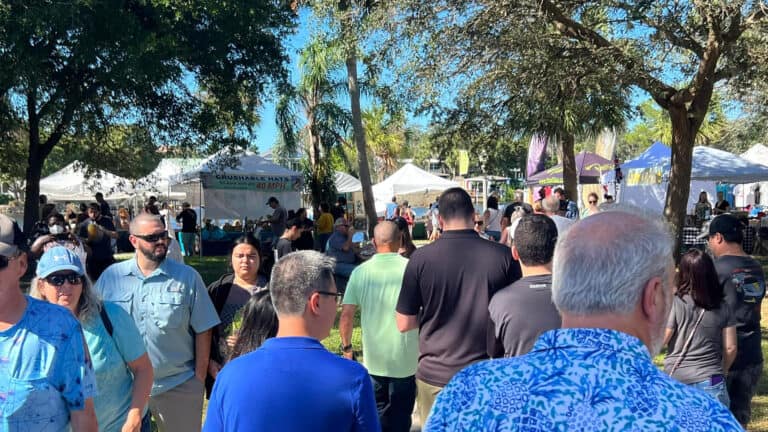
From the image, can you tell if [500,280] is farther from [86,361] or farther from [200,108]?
[200,108]

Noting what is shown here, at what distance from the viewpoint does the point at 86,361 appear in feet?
8.85

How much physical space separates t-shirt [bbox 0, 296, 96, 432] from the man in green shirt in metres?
2.29

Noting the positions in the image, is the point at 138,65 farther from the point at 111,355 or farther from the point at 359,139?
the point at 359,139

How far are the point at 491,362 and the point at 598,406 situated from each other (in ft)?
0.77

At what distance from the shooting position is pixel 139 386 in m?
3.36

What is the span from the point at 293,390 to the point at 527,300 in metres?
1.63

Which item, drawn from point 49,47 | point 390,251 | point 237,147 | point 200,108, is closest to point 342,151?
point 237,147

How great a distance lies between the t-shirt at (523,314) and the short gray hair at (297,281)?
1.25 m

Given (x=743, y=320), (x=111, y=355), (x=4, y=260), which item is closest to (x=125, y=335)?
(x=111, y=355)

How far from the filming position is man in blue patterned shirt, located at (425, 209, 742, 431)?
129 cm

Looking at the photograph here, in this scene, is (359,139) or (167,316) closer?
(167,316)

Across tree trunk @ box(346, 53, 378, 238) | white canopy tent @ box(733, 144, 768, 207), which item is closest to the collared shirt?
tree trunk @ box(346, 53, 378, 238)

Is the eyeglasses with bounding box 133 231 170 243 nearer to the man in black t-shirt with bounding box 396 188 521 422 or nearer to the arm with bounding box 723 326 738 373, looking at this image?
the man in black t-shirt with bounding box 396 188 521 422

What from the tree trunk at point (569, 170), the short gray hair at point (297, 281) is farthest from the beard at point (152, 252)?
the tree trunk at point (569, 170)
